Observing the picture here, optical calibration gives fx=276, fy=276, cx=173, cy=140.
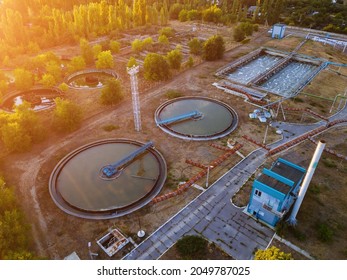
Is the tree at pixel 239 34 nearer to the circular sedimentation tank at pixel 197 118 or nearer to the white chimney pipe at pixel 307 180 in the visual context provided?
the circular sedimentation tank at pixel 197 118

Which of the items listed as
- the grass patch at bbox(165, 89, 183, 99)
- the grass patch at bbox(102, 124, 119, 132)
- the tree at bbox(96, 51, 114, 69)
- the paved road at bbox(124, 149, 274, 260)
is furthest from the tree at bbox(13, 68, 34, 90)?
the paved road at bbox(124, 149, 274, 260)

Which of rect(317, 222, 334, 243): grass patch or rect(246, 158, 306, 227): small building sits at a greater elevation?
rect(246, 158, 306, 227): small building

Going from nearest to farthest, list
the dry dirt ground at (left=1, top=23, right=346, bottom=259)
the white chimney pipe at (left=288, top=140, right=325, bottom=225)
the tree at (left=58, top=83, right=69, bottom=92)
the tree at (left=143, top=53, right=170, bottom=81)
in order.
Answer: the white chimney pipe at (left=288, top=140, right=325, bottom=225)
the dry dirt ground at (left=1, top=23, right=346, bottom=259)
the tree at (left=58, top=83, right=69, bottom=92)
the tree at (left=143, top=53, right=170, bottom=81)

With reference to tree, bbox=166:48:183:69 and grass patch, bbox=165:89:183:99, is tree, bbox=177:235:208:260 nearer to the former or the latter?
grass patch, bbox=165:89:183:99

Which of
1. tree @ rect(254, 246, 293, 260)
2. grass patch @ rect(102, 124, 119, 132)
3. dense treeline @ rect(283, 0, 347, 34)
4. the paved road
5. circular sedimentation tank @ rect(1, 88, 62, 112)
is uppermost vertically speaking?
dense treeline @ rect(283, 0, 347, 34)

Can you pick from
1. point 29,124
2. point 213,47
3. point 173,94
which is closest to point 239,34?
point 213,47

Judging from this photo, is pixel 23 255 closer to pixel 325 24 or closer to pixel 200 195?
pixel 200 195

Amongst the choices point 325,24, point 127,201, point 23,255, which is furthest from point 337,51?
point 23,255
